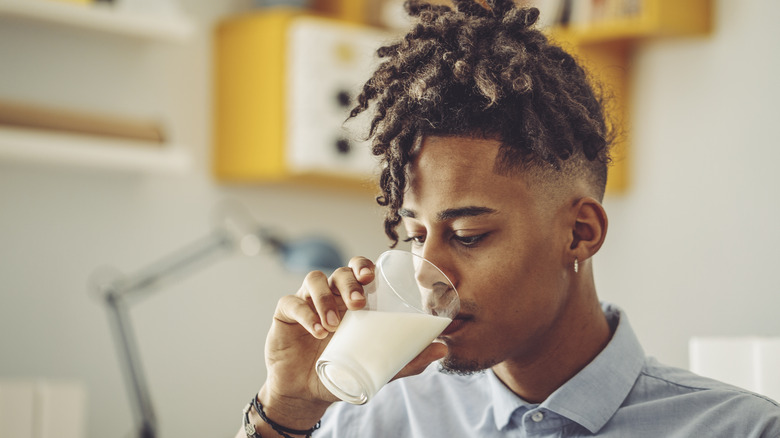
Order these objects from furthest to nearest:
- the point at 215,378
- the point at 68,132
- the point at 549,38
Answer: the point at 215,378 < the point at 68,132 < the point at 549,38

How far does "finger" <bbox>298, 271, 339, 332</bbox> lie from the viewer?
48.5 inches

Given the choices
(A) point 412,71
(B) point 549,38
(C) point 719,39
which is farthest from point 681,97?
(A) point 412,71

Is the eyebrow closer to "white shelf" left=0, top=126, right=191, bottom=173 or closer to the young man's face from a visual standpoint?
the young man's face

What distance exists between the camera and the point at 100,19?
257 centimetres

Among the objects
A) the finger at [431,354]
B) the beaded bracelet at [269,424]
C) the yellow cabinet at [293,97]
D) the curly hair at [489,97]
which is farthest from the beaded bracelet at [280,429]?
the yellow cabinet at [293,97]

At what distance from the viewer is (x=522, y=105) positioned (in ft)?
4.44

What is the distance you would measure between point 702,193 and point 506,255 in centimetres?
156

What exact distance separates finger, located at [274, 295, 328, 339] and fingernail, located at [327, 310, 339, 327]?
24mm

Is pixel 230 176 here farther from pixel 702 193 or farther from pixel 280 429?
pixel 280 429

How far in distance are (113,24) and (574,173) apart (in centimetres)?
165

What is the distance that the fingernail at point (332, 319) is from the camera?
1229 mm

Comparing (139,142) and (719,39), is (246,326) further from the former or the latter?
(719,39)

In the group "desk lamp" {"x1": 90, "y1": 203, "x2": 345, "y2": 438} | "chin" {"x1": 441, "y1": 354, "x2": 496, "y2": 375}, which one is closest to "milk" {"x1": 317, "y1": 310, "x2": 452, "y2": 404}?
"chin" {"x1": 441, "y1": 354, "x2": 496, "y2": 375}

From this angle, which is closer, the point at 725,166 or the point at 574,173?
the point at 574,173
